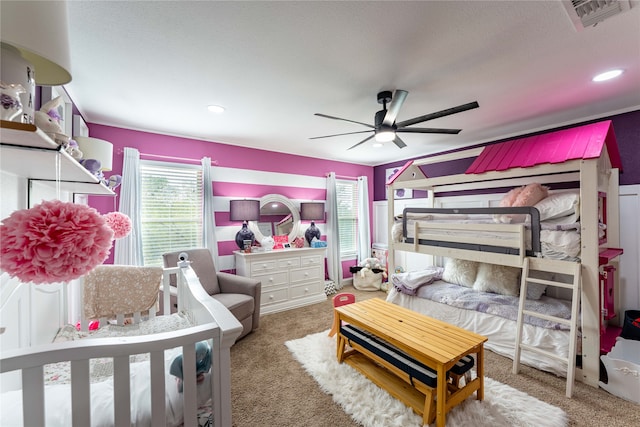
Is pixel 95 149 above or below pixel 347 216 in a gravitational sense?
above

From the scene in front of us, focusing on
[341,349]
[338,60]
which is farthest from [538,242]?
[338,60]

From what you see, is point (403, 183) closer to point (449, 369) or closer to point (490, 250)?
point (490, 250)

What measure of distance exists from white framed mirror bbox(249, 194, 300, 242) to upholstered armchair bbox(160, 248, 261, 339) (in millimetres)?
861

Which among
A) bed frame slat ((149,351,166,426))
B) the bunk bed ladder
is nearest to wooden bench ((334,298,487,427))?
the bunk bed ladder

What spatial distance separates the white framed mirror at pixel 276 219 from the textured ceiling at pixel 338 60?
1.40 metres

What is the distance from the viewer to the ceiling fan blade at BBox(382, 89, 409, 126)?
1949 millimetres

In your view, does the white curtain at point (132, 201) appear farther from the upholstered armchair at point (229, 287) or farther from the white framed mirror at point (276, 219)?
the white framed mirror at point (276, 219)

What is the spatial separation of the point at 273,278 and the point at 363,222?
2.23 meters

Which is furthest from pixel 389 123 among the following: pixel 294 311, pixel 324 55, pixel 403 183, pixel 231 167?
pixel 294 311

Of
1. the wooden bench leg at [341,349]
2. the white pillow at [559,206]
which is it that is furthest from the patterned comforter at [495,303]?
the wooden bench leg at [341,349]

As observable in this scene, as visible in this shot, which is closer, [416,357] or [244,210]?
[416,357]

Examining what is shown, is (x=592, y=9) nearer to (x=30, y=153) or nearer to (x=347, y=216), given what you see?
(x=30, y=153)

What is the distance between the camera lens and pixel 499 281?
111 inches

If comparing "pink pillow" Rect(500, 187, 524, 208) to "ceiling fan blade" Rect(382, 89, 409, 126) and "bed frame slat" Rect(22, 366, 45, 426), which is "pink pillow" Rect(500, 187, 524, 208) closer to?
"ceiling fan blade" Rect(382, 89, 409, 126)
